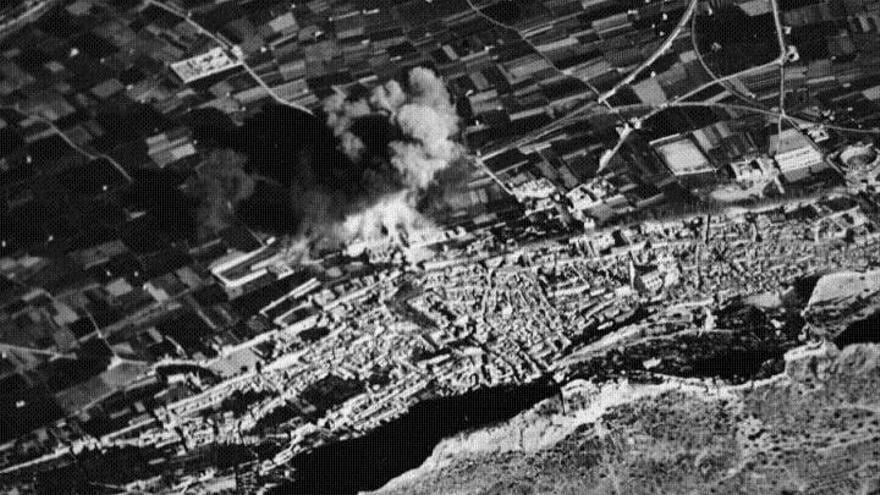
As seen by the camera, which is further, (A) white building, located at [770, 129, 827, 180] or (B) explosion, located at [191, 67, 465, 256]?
(A) white building, located at [770, 129, 827, 180]

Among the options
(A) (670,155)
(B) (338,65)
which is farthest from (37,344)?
(A) (670,155)

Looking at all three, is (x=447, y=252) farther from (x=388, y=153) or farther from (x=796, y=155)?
(x=796, y=155)

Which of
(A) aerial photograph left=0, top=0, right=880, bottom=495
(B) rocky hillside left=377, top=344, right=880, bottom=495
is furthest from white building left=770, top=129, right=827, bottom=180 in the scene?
(B) rocky hillside left=377, top=344, right=880, bottom=495

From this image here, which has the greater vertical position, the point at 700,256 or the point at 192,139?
the point at 192,139

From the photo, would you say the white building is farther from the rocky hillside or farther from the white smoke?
the white smoke

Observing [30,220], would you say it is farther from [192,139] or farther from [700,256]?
[700,256]

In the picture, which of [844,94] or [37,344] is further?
[844,94]

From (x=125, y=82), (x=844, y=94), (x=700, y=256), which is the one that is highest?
(x=125, y=82)
